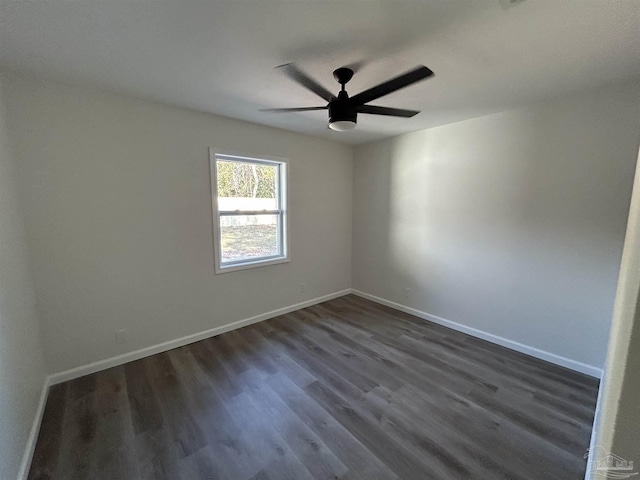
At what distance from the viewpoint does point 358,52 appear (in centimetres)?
165

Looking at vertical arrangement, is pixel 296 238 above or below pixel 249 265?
above

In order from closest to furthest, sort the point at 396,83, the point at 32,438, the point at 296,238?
the point at 396,83
the point at 32,438
the point at 296,238

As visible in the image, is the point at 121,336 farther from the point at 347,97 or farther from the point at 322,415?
the point at 347,97

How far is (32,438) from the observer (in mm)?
1571

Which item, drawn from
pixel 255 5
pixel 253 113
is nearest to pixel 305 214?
pixel 253 113

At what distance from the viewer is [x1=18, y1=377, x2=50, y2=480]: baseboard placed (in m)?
1.39

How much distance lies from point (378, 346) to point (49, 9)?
11.1ft

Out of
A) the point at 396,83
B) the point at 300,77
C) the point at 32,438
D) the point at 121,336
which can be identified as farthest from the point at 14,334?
the point at 396,83

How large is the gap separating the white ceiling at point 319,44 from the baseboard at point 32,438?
237 cm

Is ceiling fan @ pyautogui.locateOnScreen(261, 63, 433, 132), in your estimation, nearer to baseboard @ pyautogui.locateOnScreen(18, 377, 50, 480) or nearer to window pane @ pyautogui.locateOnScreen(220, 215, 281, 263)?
window pane @ pyautogui.locateOnScreen(220, 215, 281, 263)

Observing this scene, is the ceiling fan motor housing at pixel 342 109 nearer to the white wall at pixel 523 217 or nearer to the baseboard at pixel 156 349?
the white wall at pixel 523 217

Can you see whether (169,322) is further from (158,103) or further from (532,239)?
(532,239)

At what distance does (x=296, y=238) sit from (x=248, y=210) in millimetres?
806

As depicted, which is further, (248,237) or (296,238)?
(296,238)
